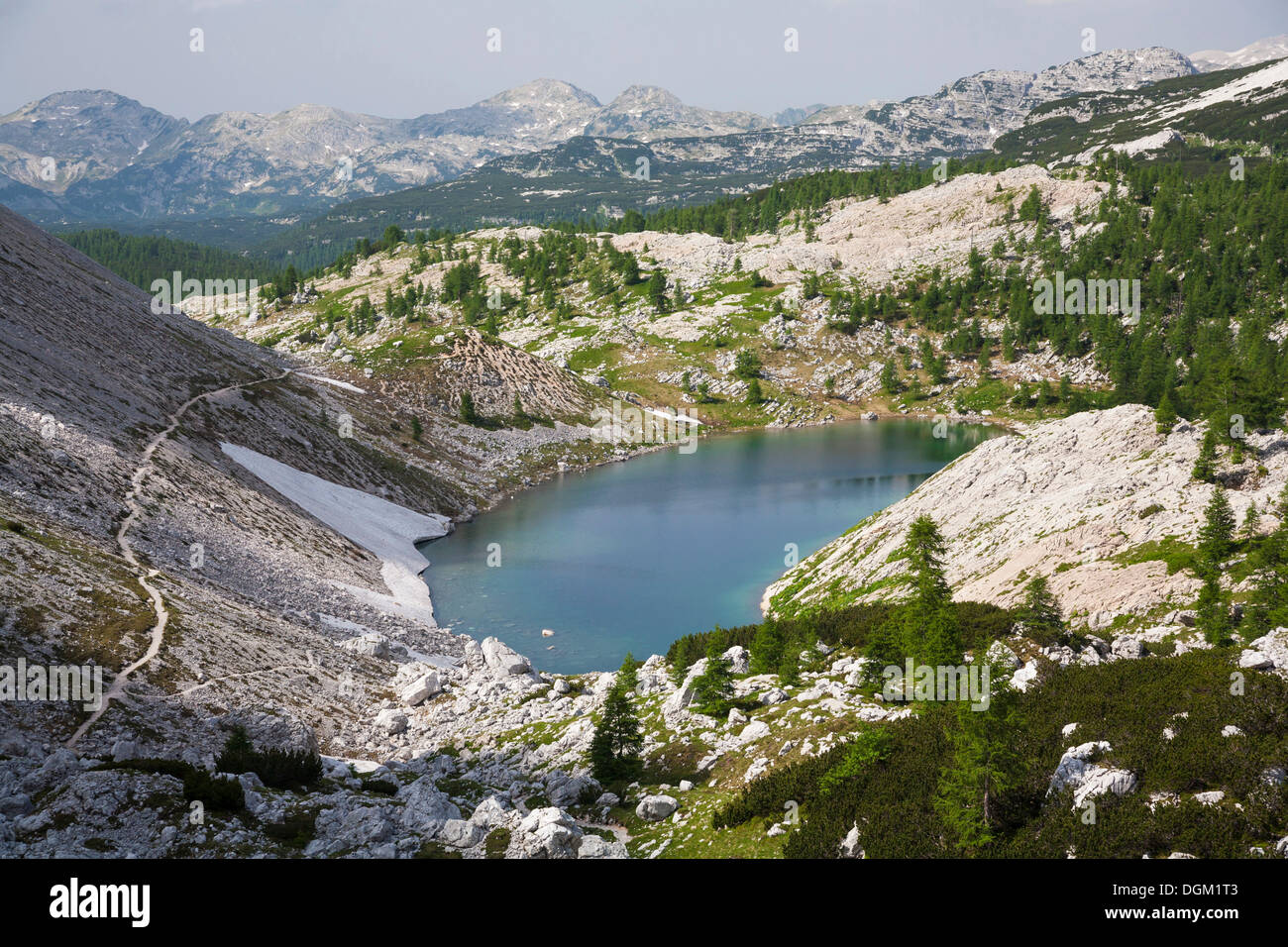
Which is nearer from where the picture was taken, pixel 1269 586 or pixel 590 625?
pixel 1269 586

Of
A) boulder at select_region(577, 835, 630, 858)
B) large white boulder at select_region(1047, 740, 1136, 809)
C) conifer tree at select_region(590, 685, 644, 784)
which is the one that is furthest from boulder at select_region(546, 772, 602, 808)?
large white boulder at select_region(1047, 740, 1136, 809)

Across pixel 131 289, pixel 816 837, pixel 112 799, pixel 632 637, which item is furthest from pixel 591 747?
pixel 131 289

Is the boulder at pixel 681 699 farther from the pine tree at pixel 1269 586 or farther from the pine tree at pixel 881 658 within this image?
the pine tree at pixel 1269 586

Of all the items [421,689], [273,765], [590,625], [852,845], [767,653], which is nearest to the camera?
[852,845]

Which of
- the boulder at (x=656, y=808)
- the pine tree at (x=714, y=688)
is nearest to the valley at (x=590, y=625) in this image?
the boulder at (x=656, y=808)

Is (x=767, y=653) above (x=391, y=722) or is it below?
above

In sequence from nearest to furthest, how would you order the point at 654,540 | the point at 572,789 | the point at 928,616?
the point at 572,789
the point at 928,616
the point at 654,540

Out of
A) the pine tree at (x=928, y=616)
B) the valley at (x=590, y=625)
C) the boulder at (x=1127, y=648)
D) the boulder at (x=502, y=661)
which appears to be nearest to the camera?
the valley at (x=590, y=625)

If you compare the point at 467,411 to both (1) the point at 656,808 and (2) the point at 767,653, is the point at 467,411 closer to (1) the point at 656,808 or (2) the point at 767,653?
(2) the point at 767,653

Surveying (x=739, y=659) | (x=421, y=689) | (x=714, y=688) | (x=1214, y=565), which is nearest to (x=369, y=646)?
(x=421, y=689)
